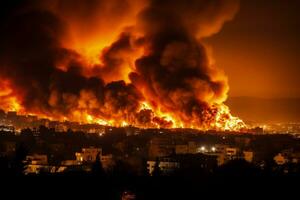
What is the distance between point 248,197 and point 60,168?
50.9ft

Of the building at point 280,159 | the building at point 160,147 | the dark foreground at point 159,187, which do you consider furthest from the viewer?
the building at point 160,147

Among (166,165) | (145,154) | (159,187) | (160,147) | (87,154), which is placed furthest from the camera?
(160,147)

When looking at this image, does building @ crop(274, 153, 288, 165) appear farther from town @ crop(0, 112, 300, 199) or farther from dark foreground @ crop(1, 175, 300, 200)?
dark foreground @ crop(1, 175, 300, 200)

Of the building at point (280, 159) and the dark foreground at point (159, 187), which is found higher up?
the building at point (280, 159)

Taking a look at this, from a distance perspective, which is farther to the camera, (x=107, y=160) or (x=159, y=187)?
(x=107, y=160)

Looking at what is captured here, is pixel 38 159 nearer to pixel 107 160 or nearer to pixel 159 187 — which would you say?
pixel 107 160

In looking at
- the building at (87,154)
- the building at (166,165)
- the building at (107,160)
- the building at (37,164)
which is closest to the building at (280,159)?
the building at (166,165)

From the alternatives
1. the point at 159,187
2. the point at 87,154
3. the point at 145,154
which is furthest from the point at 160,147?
the point at 159,187

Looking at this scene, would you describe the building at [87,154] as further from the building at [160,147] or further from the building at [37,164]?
the building at [160,147]

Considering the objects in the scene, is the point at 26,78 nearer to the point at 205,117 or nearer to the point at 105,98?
the point at 105,98

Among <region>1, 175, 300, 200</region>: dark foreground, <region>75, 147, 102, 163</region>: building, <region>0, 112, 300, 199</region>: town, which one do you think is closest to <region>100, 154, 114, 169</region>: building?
<region>0, 112, 300, 199</region>: town

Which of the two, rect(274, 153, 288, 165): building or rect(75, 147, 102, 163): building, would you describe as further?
rect(75, 147, 102, 163): building

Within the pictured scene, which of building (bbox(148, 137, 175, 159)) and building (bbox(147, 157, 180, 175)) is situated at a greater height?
building (bbox(148, 137, 175, 159))

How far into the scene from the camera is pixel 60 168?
99.8 ft
